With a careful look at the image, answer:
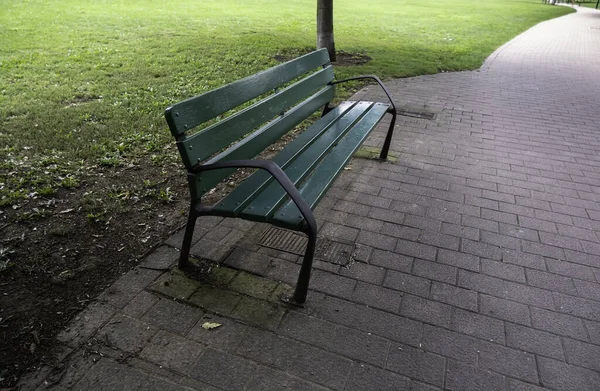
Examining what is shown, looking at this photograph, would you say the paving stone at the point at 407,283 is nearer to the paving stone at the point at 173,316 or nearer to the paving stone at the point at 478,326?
the paving stone at the point at 478,326

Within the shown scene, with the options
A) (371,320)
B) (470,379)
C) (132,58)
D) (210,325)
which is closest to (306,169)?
(371,320)

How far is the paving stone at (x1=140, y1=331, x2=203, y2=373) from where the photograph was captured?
212 cm

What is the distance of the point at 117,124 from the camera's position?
5230mm

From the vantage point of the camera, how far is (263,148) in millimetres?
3217

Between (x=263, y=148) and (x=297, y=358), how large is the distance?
157cm

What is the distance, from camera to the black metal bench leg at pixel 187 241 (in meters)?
2.64

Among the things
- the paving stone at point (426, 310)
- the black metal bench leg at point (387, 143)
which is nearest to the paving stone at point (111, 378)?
the paving stone at point (426, 310)

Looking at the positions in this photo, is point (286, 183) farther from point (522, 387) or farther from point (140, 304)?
point (522, 387)

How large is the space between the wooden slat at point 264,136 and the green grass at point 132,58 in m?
1.72

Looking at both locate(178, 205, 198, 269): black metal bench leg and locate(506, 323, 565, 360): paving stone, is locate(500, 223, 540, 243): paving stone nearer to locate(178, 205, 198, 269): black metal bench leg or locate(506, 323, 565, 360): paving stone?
locate(506, 323, 565, 360): paving stone

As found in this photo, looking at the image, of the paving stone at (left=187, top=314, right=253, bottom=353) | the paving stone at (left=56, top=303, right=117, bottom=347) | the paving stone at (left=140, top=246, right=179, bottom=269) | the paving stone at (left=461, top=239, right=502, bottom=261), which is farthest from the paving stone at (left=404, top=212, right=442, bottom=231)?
the paving stone at (left=56, top=303, right=117, bottom=347)

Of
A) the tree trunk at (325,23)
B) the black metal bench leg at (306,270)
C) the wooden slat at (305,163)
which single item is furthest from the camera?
the tree trunk at (325,23)

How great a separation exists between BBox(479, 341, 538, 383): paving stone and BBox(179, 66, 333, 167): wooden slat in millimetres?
1838

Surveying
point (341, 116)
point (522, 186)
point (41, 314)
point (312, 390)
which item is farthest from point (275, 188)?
point (522, 186)
